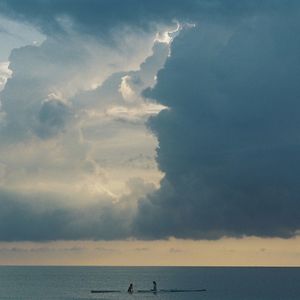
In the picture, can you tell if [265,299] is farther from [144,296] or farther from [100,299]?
[100,299]

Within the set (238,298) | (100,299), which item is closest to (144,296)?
(100,299)

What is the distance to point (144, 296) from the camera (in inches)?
7520

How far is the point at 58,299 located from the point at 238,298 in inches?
2142

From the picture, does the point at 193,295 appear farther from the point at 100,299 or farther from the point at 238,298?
the point at 100,299

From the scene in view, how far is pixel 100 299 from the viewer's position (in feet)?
599

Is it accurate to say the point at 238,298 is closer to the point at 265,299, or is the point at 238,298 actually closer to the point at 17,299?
the point at 265,299

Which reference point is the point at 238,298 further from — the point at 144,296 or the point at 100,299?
the point at 100,299

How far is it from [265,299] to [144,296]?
37097 mm

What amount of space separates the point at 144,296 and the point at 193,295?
53.0 feet

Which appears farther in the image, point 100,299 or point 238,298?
point 238,298

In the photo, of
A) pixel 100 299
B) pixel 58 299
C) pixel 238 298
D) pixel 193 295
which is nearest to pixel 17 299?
pixel 58 299

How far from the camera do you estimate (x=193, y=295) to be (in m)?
197

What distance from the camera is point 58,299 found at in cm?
19038

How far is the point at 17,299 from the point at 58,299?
12.9 m
